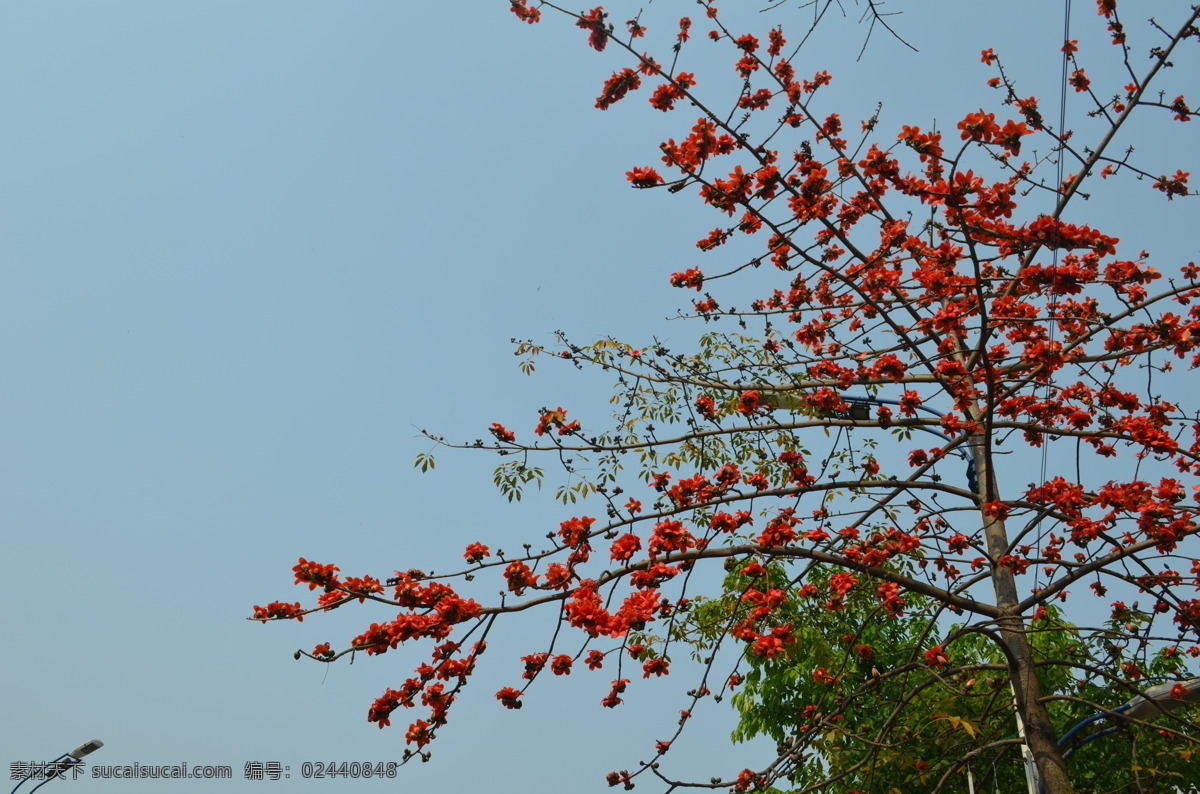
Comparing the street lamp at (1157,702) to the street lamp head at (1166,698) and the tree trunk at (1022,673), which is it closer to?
the street lamp head at (1166,698)

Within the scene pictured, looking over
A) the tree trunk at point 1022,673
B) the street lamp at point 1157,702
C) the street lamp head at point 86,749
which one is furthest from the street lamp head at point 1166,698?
the street lamp head at point 86,749

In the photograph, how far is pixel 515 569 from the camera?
297cm

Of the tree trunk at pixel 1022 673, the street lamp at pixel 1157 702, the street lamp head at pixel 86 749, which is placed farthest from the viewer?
the street lamp head at pixel 86 749

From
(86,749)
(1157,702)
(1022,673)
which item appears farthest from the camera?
(86,749)

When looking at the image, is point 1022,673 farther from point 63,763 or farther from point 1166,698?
point 63,763

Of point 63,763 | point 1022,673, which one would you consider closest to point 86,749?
point 63,763

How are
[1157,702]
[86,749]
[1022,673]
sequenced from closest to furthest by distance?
[1157,702] → [1022,673] → [86,749]

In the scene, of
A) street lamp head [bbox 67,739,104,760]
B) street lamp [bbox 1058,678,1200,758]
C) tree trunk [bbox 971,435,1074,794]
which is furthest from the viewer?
street lamp head [bbox 67,739,104,760]

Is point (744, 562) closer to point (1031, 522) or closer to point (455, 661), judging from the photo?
point (1031, 522)

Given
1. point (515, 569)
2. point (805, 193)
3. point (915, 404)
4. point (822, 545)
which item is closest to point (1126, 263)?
point (915, 404)

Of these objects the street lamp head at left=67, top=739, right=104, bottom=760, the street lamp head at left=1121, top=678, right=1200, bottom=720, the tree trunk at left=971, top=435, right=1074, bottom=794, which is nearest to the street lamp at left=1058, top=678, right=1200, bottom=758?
the street lamp head at left=1121, top=678, right=1200, bottom=720

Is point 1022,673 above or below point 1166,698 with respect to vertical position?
above

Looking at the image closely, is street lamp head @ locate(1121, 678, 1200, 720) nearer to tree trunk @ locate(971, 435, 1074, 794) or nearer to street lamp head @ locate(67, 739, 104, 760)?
tree trunk @ locate(971, 435, 1074, 794)

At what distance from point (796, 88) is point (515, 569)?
10.3 feet
